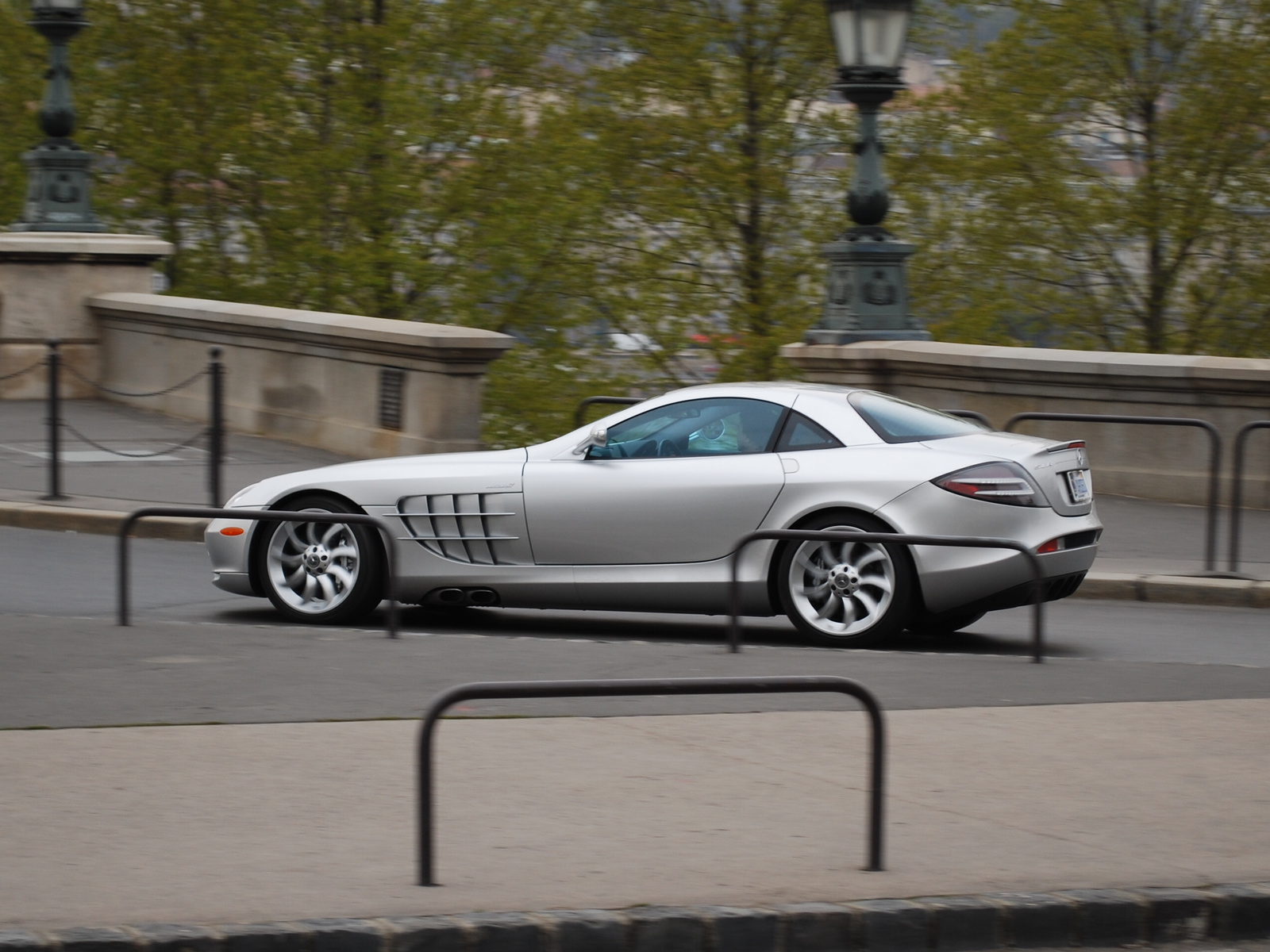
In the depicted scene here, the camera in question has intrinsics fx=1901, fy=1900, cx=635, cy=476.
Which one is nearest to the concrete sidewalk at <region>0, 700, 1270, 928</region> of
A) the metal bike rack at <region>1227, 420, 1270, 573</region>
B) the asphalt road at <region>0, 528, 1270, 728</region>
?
the asphalt road at <region>0, 528, 1270, 728</region>

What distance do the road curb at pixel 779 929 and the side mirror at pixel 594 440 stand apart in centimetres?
502

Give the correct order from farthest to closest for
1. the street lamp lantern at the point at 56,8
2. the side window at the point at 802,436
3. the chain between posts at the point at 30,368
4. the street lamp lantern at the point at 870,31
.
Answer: the street lamp lantern at the point at 56,8 → the chain between posts at the point at 30,368 → the street lamp lantern at the point at 870,31 → the side window at the point at 802,436

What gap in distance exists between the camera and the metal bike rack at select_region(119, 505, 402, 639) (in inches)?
365

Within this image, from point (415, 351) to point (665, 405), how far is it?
6085 millimetres

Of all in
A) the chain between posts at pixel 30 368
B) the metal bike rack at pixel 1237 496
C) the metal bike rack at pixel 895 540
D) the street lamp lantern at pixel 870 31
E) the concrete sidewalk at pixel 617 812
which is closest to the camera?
the concrete sidewalk at pixel 617 812

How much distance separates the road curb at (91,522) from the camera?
13.6 meters

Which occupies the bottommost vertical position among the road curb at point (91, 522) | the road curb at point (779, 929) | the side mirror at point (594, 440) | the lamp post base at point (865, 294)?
the road curb at point (779, 929)

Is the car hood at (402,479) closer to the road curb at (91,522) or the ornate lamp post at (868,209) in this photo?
the road curb at (91,522)

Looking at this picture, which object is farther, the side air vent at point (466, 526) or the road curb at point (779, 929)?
the side air vent at point (466, 526)

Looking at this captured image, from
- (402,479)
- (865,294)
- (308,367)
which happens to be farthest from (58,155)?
(402,479)

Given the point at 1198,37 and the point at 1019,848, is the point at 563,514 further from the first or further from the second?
the point at 1198,37

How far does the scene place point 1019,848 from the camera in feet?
19.3

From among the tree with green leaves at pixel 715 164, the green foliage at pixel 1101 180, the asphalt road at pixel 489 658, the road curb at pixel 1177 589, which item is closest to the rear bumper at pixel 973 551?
the asphalt road at pixel 489 658

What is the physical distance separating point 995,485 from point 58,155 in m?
13.7
